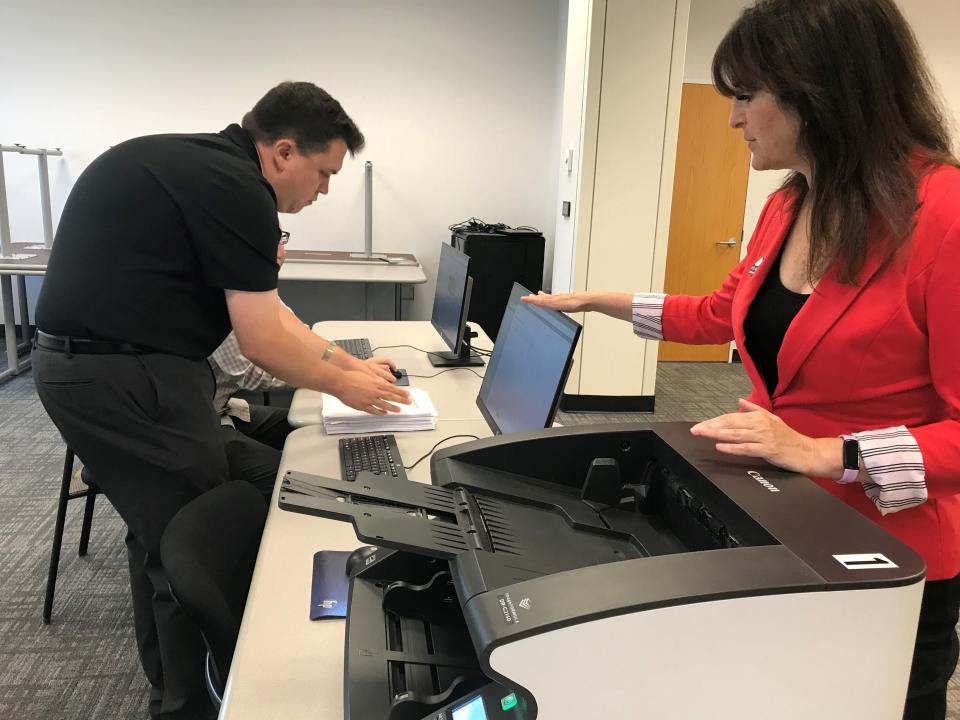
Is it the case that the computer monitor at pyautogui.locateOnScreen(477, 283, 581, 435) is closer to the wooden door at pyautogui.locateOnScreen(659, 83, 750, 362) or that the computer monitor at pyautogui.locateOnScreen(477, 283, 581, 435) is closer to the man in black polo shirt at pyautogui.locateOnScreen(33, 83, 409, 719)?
the man in black polo shirt at pyautogui.locateOnScreen(33, 83, 409, 719)

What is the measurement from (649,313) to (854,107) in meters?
0.67

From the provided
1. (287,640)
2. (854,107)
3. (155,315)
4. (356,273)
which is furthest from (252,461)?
(356,273)

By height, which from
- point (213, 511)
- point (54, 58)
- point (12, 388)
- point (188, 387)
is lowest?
point (12, 388)

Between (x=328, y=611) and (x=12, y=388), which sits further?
(x=12, y=388)

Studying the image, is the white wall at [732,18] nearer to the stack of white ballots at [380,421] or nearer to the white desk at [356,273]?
the white desk at [356,273]

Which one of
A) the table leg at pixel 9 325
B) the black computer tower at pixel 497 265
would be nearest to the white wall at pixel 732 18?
the black computer tower at pixel 497 265

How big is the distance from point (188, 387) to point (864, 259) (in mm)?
1335

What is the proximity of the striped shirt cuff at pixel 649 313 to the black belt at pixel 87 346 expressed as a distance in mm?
1082

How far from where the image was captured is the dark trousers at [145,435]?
147cm

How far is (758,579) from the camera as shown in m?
0.58

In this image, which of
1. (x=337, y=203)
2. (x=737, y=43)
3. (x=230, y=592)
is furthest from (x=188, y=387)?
(x=337, y=203)

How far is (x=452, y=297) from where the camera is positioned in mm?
2451

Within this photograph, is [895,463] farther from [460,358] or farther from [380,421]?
[460,358]

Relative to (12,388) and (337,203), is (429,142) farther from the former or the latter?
(12,388)
